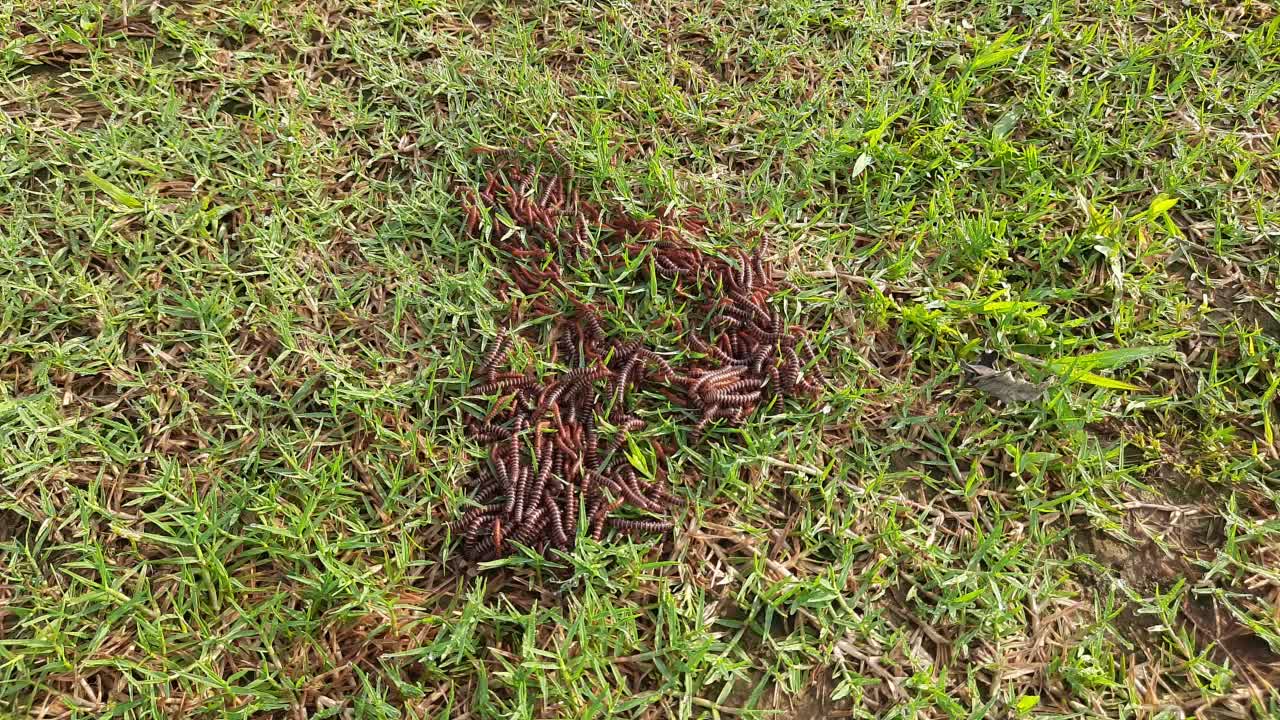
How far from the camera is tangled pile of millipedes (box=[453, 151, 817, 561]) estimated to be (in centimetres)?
289

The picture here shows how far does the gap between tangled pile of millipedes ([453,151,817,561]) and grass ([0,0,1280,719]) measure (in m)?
0.12

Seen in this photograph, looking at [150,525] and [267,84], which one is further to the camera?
[267,84]

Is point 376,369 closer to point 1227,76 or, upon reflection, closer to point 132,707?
point 132,707

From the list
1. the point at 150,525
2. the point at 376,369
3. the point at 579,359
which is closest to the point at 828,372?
the point at 579,359

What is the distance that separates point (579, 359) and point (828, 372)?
1.00m

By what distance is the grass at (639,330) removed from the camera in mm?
2727

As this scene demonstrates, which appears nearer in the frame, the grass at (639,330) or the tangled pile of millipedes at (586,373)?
the grass at (639,330)

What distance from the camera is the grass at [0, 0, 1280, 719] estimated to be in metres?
2.73

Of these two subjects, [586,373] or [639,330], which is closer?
[586,373]

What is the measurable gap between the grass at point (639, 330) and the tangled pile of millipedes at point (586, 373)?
0.38 feet

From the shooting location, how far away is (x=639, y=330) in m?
3.27

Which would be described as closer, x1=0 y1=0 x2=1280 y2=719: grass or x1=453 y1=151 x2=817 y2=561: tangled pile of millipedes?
x1=0 y1=0 x2=1280 y2=719: grass

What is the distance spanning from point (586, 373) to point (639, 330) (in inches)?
12.2

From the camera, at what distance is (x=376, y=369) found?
321 centimetres
